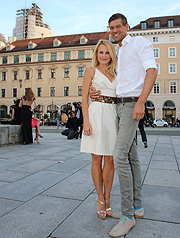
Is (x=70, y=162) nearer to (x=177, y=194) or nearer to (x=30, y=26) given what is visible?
(x=177, y=194)

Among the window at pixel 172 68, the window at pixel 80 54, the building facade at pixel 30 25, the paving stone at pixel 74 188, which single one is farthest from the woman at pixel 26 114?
the building facade at pixel 30 25

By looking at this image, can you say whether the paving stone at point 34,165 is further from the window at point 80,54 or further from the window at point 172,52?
the window at point 80,54

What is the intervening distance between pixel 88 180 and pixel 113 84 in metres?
1.71

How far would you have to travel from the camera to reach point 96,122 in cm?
229

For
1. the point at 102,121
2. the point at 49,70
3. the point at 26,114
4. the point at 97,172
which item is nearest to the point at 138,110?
the point at 102,121

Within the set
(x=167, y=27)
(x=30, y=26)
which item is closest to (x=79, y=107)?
(x=167, y=27)

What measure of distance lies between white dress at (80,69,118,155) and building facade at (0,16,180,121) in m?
38.4

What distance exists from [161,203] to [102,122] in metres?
1.20

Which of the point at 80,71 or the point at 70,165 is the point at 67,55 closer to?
the point at 80,71

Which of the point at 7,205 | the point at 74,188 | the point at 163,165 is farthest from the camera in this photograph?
the point at 163,165

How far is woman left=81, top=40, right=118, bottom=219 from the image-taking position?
2248 mm

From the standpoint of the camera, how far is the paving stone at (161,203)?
2.19 metres

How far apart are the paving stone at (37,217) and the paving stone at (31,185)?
0.23 m

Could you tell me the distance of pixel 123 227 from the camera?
6.30 ft
